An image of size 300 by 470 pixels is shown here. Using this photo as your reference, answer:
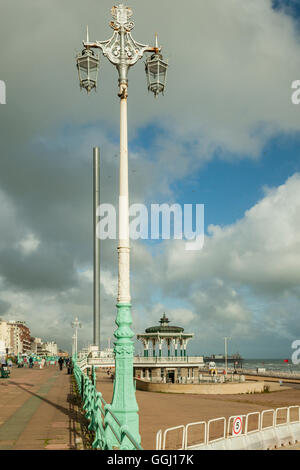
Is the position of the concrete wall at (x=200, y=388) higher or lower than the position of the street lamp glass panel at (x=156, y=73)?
lower

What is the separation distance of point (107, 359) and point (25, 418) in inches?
1372

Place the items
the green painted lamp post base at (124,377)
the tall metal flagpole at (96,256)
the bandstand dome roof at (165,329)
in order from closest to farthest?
1. the green painted lamp post base at (124,377)
2. the bandstand dome roof at (165,329)
3. the tall metal flagpole at (96,256)

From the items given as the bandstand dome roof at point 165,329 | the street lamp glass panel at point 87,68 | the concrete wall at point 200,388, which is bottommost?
the concrete wall at point 200,388

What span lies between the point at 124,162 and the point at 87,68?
3046mm

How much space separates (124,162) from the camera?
12289mm

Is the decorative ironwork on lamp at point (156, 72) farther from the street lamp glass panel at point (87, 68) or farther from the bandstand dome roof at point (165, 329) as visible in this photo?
the bandstand dome roof at point (165, 329)

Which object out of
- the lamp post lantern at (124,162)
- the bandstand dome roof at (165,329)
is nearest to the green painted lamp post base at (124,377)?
the lamp post lantern at (124,162)

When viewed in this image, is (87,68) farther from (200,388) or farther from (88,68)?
(200,388)

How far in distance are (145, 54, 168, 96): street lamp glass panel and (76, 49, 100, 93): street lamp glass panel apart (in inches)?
61.5

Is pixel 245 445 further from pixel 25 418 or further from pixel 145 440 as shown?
pixel 25 418

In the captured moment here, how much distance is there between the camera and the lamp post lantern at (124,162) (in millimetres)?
10680

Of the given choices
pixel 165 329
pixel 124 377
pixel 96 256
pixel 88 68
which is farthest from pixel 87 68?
pixel 96 256
